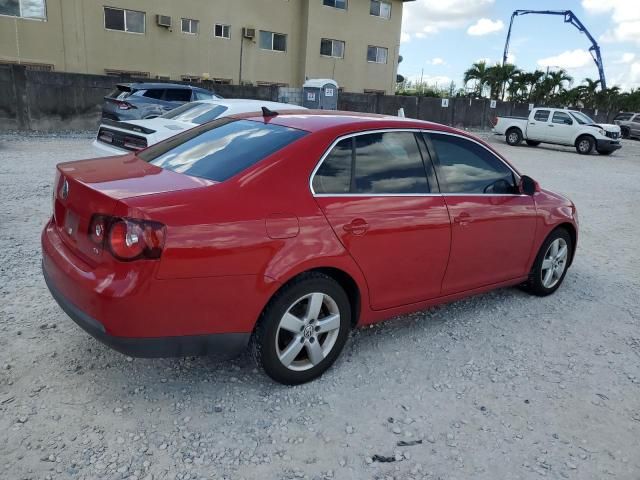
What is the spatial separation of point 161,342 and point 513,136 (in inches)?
911

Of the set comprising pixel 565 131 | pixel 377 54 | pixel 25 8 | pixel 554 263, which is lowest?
pixel 554 263

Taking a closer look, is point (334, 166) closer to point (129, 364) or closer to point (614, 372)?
point (129, 364)

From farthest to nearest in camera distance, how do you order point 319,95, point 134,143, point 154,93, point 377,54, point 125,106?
point 377,54
point 319,95
point 154,93
point 125,106
point 134,143

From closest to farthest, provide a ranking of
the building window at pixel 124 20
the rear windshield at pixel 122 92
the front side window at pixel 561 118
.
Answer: the rear windshield at pixel 122 92, the front side window at pixel 561 118, the building window at pixel 124 20

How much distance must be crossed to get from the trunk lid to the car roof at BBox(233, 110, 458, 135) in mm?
829

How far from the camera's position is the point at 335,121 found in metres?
3.54

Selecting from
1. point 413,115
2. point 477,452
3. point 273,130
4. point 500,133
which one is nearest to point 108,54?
point 413,115

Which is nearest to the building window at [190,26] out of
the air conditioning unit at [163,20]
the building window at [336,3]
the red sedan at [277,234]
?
the air conditioning unit at [163,20]

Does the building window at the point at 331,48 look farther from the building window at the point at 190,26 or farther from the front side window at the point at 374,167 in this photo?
the front side window at the point at 374,167

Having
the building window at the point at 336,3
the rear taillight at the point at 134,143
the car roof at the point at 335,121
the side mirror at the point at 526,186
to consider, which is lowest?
the rear taillight at the point at 134,143

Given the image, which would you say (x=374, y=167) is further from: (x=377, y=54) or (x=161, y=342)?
(x=377, y=54)

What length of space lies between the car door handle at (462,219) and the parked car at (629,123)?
35.3 metres

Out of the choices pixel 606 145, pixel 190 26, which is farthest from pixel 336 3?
pixel 606 145

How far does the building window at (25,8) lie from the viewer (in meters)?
21.6
